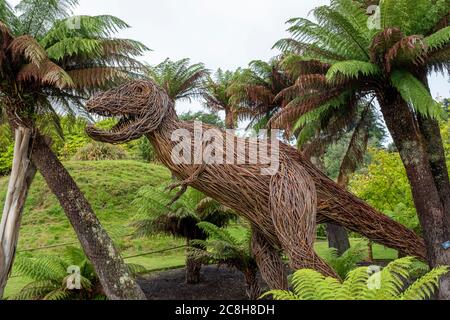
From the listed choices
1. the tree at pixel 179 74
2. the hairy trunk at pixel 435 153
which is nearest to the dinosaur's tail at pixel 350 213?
the hairy trunk at pixel 435 153

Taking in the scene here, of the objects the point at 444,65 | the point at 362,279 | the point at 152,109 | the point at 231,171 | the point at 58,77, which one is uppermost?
the point at 444,65

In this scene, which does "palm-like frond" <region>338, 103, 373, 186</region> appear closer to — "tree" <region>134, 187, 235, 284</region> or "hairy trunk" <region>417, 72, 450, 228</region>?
"hairy trunk" <region>417, 72, 450, 228</region>

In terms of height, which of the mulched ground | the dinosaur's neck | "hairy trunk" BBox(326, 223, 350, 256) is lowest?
the mulched ground

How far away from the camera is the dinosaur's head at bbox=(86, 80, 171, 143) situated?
4.85 meters

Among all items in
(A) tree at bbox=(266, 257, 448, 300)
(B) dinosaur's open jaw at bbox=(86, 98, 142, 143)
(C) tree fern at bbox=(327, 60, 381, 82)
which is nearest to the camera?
(A) tree at bbox=(266, 257, 448, 300)

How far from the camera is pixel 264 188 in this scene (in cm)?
474

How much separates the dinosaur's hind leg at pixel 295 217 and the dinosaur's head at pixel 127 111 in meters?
1.50

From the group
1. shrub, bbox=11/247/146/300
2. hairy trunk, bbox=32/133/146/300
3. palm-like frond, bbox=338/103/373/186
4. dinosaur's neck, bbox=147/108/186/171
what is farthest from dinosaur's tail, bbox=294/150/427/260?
shrub, bbox=11/247/146/300

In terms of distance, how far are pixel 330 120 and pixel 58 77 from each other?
5.47 meters

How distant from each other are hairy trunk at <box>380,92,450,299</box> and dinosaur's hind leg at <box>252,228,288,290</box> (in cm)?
329

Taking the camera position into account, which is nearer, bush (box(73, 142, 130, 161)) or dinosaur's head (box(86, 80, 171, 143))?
dinosaur's head (box(86, 80, 171, 143))
